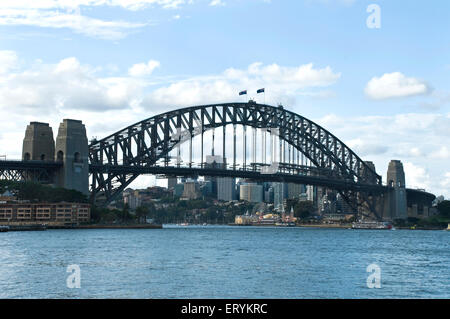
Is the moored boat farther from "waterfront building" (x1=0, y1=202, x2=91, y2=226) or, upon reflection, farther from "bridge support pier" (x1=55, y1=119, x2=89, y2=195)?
"bridge support pier" (x1=55, y1=119, x2=89, y2=195)

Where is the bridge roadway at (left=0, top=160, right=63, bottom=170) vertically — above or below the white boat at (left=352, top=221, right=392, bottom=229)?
above

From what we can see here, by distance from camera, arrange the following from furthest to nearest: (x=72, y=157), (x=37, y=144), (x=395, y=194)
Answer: (x=395, y=194)
(x=37, y=144)
(x=72, y=157)

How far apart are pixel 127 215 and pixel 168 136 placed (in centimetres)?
1524

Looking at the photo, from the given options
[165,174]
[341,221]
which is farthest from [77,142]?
[341,221]

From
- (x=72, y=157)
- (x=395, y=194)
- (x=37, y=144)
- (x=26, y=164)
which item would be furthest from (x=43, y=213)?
(x=395, y=194)

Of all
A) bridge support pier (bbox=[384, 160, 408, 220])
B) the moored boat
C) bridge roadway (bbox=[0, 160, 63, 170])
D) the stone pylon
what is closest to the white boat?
bridge support pier (bbox=[384, 160, 408, 220])

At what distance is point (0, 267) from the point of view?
42.3 meters

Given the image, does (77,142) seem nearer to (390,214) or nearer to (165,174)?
(165,174)

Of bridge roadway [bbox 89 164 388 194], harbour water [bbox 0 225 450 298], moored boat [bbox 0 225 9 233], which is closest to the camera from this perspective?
harbour water [bbox 0 225 450 298]

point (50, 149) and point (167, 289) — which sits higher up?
point (50, 149)

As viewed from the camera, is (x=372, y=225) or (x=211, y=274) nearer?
(x=211, y=274)

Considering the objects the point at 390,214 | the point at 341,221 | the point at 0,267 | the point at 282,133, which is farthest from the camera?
the point at 341,221

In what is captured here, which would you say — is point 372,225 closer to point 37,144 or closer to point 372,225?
point 372,225
